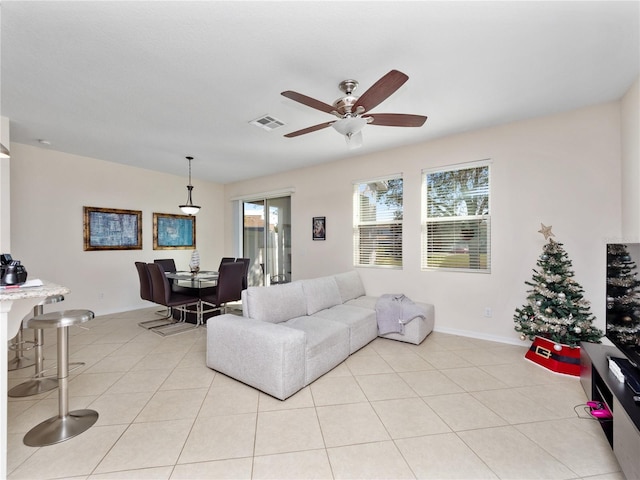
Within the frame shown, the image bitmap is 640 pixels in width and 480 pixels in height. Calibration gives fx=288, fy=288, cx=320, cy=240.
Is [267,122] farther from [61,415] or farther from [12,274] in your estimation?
[61,415]

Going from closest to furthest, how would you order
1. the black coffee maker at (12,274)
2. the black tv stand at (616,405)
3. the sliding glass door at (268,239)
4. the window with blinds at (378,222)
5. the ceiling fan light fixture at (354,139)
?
the black tv stand at (616,405), the black coffee maker at (12,274), the ceiling fan light fixture at (354,139), the window with blinds at (378,222), the sliding glass door at (268,239)

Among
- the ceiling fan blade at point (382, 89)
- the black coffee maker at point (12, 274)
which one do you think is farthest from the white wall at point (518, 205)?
the black coffee maker at point (12, 274)

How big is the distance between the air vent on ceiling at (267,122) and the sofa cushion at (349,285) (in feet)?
6.87

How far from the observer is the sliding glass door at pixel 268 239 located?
5914 millimetres

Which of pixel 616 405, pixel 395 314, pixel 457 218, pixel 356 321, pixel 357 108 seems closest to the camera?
pixel 616 405

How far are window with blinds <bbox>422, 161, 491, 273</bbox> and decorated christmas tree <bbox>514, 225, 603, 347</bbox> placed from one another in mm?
744

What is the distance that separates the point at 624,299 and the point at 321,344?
219cm

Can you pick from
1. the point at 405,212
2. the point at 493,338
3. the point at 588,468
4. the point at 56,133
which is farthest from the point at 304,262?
the point at 588,468

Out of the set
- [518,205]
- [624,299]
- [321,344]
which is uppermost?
[518,205]

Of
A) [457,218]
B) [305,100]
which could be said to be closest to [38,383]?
[305,100]

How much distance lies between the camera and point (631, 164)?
261 centimetres

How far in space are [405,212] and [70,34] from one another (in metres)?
3.81

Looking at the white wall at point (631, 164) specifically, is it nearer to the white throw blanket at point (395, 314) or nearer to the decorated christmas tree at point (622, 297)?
the decorated christmas tree at point (622, 297)

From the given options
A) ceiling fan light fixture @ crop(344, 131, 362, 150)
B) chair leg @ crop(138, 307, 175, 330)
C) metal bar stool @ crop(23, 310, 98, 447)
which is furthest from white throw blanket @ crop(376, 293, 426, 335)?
chair leg @ crop(138, 307, 175, 330)
